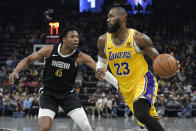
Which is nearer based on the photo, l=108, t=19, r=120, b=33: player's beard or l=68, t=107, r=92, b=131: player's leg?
l=68, t=107, r=92, b=131: player's leg

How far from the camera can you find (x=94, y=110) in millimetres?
14977

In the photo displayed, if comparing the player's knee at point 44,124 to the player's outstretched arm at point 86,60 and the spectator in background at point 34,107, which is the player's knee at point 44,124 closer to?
the player's outstretched arm at point 86,60

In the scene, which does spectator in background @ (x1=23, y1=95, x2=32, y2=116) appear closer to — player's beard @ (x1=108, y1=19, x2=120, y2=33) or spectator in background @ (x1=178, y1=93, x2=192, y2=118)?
spectator in background @ (x1=178, y1=93, x2=192, y2=118)

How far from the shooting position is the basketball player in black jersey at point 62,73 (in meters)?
4.96

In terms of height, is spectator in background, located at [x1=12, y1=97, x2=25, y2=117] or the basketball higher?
the basketball

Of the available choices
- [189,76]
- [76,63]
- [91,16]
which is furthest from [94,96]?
[76,63]

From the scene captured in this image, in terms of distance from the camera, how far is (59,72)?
505 centimetres

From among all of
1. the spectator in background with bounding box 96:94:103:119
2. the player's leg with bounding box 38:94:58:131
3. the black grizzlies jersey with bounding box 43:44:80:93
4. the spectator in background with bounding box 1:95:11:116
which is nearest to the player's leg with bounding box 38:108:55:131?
the player's leg with bounding box 38:94:58:131

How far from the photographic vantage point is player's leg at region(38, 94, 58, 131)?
4.62 meters

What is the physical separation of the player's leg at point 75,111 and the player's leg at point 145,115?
0.78 metres

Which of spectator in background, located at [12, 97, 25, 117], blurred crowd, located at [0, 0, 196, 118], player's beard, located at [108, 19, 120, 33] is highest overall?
player's beard, located at [108, 19, 120, 33]

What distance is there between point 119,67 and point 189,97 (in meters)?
10.9

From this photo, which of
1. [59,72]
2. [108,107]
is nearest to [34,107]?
[108,107]

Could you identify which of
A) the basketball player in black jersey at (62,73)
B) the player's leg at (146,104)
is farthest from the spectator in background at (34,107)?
the player's leg at (146,104)
